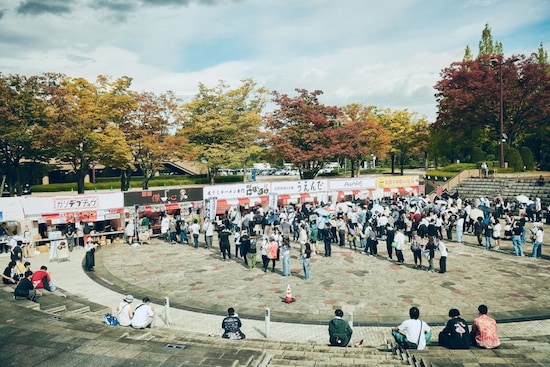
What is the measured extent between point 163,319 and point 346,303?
5858mm

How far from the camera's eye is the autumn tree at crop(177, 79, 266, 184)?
42.5 meters

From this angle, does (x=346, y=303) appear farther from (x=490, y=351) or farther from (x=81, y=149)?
(x=81, y=149)

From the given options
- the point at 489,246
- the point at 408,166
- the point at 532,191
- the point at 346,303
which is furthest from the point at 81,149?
the point at 408,166

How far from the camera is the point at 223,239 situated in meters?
17.7

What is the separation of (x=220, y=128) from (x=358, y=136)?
1611 centimetres

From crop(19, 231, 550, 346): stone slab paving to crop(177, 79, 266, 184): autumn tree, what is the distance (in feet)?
79.8

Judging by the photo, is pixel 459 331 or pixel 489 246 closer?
pixel 459 331

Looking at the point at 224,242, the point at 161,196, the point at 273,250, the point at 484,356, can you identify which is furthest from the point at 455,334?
the point at 161,196

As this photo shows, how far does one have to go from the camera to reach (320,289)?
13.9m

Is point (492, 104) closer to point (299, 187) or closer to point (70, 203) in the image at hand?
point (299, 187)

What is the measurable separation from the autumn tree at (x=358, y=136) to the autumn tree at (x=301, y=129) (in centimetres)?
115

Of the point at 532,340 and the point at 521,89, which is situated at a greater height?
the point at 521,89

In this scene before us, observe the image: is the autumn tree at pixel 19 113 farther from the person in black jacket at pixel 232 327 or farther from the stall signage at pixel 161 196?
the person in black jacket at pixel 232 327

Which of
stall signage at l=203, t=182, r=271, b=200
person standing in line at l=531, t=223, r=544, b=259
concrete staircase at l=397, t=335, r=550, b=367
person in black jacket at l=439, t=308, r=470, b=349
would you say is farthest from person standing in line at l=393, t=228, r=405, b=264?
stall signage at l=203, t=182, r=271, b=200
